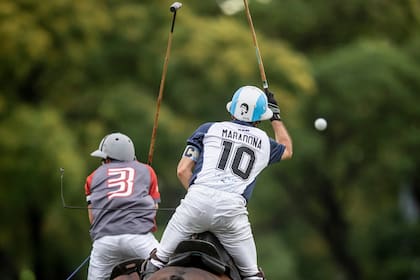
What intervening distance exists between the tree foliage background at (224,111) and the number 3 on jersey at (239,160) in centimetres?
1426

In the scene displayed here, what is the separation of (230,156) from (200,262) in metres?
1.03

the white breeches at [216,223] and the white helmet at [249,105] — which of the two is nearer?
the white breeches at [216,223]

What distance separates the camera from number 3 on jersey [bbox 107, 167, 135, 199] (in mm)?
11820

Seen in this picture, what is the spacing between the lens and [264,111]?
10.9 metres

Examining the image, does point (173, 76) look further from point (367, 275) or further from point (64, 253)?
point (367, 275)

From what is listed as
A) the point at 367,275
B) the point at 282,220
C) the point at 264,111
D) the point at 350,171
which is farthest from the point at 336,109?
the point at 264,111

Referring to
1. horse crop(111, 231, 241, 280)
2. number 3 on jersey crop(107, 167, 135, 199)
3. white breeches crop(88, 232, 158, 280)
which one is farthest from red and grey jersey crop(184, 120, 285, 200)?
white breeches crop(88, 232, 158, 280)

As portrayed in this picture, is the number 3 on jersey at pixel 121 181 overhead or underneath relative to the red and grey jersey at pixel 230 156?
underneath

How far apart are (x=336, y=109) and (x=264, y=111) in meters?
22.9

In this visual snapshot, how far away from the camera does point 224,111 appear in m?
28.3

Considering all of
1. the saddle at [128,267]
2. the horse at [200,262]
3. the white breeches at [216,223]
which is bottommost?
the saddle at [128,267]

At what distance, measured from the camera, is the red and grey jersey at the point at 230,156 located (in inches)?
414

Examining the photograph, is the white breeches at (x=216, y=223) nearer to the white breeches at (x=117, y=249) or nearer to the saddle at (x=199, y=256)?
the saddle at (x=199, y=256)

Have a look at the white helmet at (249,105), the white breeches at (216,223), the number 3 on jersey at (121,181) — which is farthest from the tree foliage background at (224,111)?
the white breeches at (216,223)
